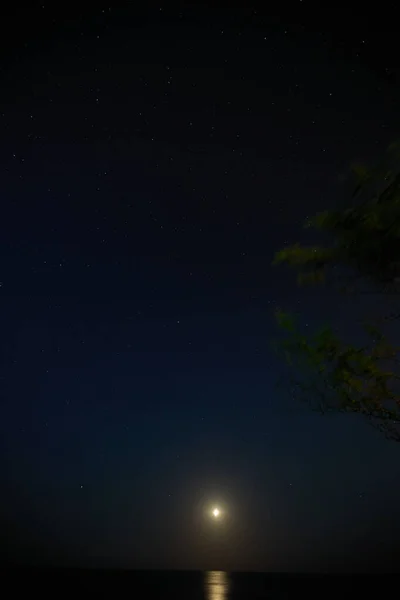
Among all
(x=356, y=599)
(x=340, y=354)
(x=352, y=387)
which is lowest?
(x=356, y=599)

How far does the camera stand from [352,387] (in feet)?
22.0

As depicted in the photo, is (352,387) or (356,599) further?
(356,599)

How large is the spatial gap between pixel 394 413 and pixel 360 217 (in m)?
2.79

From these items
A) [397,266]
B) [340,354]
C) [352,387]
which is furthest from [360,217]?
[352,387]

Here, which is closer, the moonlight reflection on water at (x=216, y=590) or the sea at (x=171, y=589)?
the sea at (x=171, y=589)

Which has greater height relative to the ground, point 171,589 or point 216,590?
point 171,589

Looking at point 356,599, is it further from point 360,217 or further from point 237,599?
point 360,217

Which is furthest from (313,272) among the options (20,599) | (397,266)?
(20,599)

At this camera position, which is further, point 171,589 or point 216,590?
point 171,589

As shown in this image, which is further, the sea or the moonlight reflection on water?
the moonlight reflection on water

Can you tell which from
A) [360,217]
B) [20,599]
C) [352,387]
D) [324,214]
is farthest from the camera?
[20,599]

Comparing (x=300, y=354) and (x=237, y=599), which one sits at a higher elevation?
(x=300, y=354)

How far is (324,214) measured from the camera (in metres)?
6.22

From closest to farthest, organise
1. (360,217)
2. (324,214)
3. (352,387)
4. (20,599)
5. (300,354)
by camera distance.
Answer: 1. (360,217)
2. (324,214)
3. (352,387)
4. (300,354)
5. (20,599)
